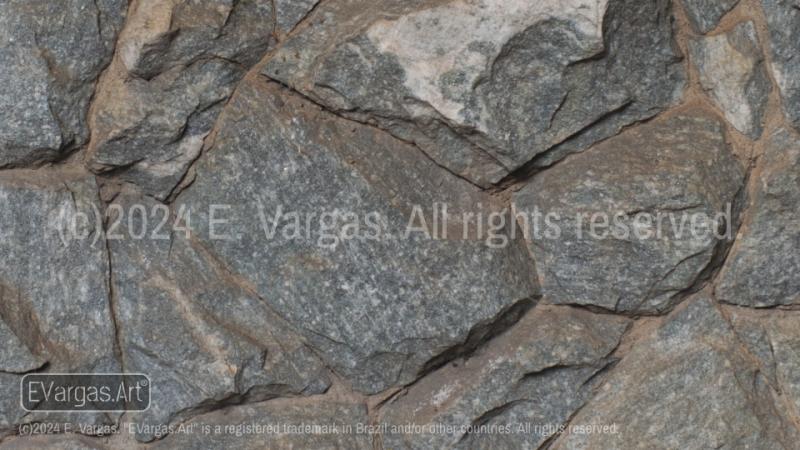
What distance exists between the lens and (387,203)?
6.46ft

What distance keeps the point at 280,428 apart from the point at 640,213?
0.80 m

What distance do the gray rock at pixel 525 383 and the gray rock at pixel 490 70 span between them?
1.02 ft

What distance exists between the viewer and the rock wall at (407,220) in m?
1.92

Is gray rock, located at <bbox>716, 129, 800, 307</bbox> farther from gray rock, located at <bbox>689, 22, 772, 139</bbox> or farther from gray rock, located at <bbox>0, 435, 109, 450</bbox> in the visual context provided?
gray rock, located at <bbox>0, 435, 109, 450</bbox>

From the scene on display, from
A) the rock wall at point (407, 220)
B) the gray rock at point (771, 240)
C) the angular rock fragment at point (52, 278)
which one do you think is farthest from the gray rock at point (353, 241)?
the gray rock at point (771, 240)

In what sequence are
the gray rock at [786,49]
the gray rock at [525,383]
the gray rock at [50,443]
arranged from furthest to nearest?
1. the gray rock at [50,443]
2. the gray rock at [525,383]
3. the gray rock at [786,49]

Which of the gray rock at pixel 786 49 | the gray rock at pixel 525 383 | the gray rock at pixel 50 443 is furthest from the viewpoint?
the gray rock at pixel 50 443

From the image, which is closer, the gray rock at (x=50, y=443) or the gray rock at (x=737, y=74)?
the gray rock at (x=737, y=74)

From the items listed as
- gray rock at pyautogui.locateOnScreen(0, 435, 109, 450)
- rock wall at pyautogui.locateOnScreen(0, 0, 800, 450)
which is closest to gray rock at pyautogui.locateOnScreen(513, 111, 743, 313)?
rock wall at pyautogui.locateOnScreen(0, 0, 800, 450)

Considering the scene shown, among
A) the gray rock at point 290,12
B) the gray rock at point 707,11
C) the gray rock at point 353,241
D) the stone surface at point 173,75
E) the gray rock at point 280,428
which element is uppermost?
the gray rock at point 707,11

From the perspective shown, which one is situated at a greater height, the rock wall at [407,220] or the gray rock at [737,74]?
the gray rock at [737,74]

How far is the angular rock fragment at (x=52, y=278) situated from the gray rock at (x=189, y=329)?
0.13ft

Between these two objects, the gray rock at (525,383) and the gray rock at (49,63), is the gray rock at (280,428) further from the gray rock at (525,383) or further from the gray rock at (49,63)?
the gray rock at (49,63)

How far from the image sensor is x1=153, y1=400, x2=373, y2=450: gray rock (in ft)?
6.69
